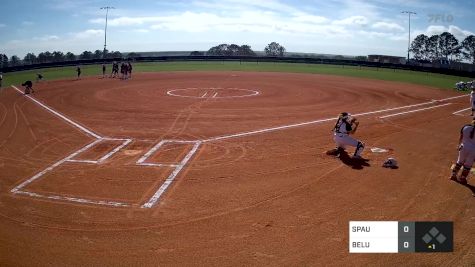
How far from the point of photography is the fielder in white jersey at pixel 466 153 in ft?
33.9

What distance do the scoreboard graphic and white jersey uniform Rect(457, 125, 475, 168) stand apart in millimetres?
3556

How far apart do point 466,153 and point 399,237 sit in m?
4.95

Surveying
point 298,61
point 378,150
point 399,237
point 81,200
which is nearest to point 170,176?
point 81,200

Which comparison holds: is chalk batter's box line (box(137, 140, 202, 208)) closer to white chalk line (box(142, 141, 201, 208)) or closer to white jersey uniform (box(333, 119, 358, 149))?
white chalk line (box(142, 141, 201, 208))

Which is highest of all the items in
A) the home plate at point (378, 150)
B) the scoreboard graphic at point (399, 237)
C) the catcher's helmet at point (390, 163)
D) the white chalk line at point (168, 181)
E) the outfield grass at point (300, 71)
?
the outfield grass at point (300, 71)

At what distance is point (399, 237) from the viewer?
7.15m

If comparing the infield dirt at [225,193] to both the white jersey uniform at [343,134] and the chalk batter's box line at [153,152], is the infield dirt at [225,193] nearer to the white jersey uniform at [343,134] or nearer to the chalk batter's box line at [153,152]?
the chalk batter's box line at [153,152]

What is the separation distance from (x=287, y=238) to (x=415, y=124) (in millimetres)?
13550

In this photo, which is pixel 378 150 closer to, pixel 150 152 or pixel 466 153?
pixel 466 153

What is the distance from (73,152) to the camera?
43.8 feet

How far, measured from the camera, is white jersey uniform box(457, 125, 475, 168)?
33.9 feet

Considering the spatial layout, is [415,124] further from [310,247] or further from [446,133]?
[310,247]

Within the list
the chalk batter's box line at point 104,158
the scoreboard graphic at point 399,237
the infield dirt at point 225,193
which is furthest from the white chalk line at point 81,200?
the scoreboard graphic at point 399,237

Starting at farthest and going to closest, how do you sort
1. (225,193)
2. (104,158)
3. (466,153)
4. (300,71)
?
(300,71), (104,158), (466,153), (225,193)
